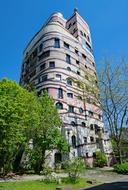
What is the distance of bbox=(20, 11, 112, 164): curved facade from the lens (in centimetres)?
3991

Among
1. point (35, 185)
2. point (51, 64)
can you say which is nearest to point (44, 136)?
point (35, 185)

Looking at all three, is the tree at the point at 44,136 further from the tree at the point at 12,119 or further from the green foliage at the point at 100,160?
the green foliage at the point at 100,160

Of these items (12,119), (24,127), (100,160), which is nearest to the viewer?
(12,119)

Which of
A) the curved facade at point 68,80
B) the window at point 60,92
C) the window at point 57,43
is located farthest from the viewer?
the window at point 57,43

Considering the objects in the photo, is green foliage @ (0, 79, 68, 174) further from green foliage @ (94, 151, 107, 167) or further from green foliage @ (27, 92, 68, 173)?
green foliage @ (94, 151, 107, 167)

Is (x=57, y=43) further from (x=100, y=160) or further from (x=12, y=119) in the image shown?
(x=12, y=119)

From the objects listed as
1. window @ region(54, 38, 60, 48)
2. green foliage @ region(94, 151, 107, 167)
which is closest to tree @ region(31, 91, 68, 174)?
green foliage @ region(94, 151, 107, 167)

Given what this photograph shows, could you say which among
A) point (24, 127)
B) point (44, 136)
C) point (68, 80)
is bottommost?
point (44, 136)

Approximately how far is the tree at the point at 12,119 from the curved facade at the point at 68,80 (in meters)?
12.6

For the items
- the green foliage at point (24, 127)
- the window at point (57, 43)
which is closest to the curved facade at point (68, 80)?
the window at point (57, 43)

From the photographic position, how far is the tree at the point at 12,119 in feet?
65.1

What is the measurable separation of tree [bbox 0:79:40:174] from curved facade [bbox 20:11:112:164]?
12.6m

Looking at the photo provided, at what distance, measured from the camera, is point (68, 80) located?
45281 mm

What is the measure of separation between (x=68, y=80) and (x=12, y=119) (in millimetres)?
26175
